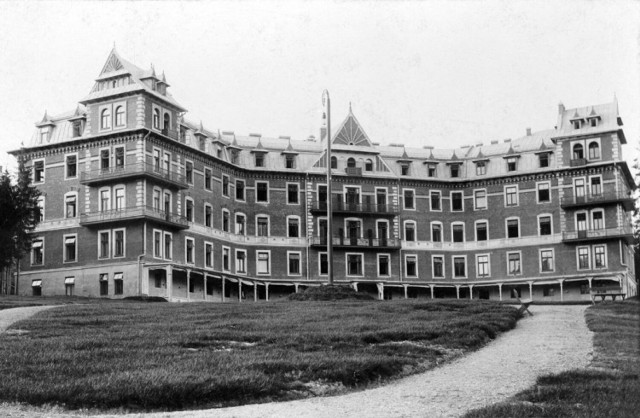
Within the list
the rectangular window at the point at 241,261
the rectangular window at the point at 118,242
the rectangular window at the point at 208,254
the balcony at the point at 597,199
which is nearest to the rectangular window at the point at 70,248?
the rectangular window at the point at 118,242

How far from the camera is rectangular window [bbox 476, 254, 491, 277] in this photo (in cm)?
7038

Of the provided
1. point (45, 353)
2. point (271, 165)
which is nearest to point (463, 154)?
point (271, 165)

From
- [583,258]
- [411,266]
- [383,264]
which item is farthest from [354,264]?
[583,258]

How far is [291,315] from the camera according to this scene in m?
29.0

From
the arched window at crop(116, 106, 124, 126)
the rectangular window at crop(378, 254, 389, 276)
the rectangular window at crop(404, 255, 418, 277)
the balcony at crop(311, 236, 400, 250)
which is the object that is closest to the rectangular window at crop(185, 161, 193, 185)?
the arched window at crop(116, 106, 124, 126)

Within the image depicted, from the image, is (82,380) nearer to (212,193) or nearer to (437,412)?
(437,412)

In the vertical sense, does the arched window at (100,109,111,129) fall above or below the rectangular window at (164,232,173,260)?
above

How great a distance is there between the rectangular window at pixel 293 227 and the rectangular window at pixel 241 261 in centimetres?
391

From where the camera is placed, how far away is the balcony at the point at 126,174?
181 feet

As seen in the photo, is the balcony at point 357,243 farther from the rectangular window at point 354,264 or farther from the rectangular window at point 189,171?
the rectangular window at point 189,171

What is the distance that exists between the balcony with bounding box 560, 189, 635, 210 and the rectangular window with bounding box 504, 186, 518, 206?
365cm

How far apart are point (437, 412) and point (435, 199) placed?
58.0 meters

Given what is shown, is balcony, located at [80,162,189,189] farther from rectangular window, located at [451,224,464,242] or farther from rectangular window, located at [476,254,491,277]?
rectangular window, located at [476,254,491,277]

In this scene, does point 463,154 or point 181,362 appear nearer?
point 181,362
